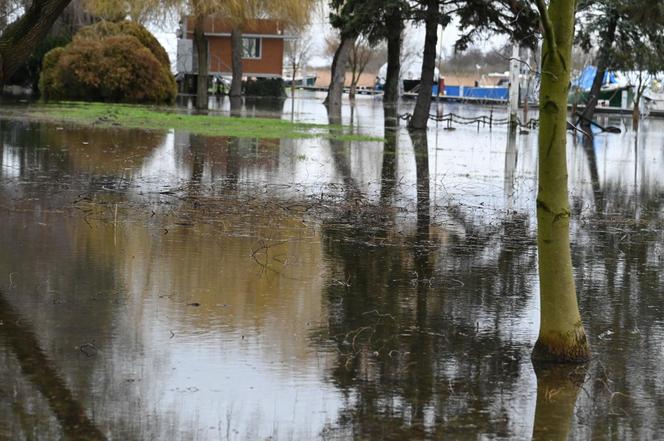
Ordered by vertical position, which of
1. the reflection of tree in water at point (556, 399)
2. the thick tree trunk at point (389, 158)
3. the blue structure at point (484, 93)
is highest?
the blue structure at point (484, 93)

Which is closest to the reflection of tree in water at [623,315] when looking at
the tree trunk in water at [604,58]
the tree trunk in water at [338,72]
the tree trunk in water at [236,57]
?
the tree trunk in water at [604,58]

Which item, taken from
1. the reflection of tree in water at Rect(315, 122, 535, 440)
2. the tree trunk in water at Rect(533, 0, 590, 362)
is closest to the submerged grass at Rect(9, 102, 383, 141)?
the reflection of tree in water at Rect(315, 122, 535, 440)

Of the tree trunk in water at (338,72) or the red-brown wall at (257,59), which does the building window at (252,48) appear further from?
the tree trunk in water at (338,72)

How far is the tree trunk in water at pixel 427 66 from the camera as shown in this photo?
3297cm

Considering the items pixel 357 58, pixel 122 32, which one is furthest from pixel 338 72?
pixel 357 58

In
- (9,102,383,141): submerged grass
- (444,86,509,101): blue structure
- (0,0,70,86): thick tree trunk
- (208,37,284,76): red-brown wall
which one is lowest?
(9,102,383,141): submerged grass

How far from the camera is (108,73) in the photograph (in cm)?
4512

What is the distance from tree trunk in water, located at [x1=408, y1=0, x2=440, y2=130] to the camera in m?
33.0

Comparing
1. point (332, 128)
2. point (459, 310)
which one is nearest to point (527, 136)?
point (332, 128)

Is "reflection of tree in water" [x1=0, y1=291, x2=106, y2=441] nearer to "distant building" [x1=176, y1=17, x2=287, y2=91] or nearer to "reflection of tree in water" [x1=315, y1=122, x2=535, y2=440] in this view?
"reflection of tree in water" [x1=315, y1=122, x2=535, y2=440]

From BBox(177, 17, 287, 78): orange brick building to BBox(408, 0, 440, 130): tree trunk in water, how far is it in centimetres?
3390

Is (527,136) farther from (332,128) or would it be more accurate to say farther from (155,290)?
(155,290)

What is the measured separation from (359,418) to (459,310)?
2.92 m

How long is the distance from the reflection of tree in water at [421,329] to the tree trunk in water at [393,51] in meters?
21.1
